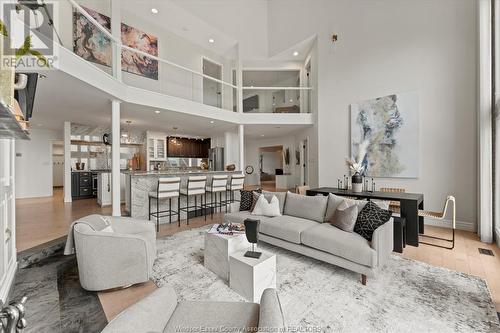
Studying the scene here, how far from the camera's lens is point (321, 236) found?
2.70 m

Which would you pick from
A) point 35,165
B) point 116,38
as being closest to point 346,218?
point 116,38

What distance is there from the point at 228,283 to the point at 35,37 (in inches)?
146

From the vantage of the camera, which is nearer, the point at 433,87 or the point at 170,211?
the point at 433,87

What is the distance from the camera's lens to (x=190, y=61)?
302 inches

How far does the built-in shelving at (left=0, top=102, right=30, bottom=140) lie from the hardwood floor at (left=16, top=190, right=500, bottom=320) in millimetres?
1620

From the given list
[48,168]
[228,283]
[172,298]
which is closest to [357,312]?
[228,283]

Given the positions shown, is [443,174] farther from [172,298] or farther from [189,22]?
[189,22]

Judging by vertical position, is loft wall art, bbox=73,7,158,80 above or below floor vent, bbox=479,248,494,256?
above

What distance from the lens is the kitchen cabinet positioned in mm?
8484

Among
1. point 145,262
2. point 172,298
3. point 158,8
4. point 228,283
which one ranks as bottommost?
point 228,283

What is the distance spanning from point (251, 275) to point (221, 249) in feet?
2.04

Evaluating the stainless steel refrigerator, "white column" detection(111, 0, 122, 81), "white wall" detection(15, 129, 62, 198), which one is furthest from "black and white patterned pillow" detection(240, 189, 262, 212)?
"white wall" detection(15, 129, 62, 198)

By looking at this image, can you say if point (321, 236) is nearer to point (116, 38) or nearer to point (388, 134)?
point (388, 134)

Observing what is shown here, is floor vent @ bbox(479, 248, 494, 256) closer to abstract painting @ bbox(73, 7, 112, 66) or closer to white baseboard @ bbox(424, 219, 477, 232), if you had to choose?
white baseboard @ bbox(424, 219, 477, 232)
